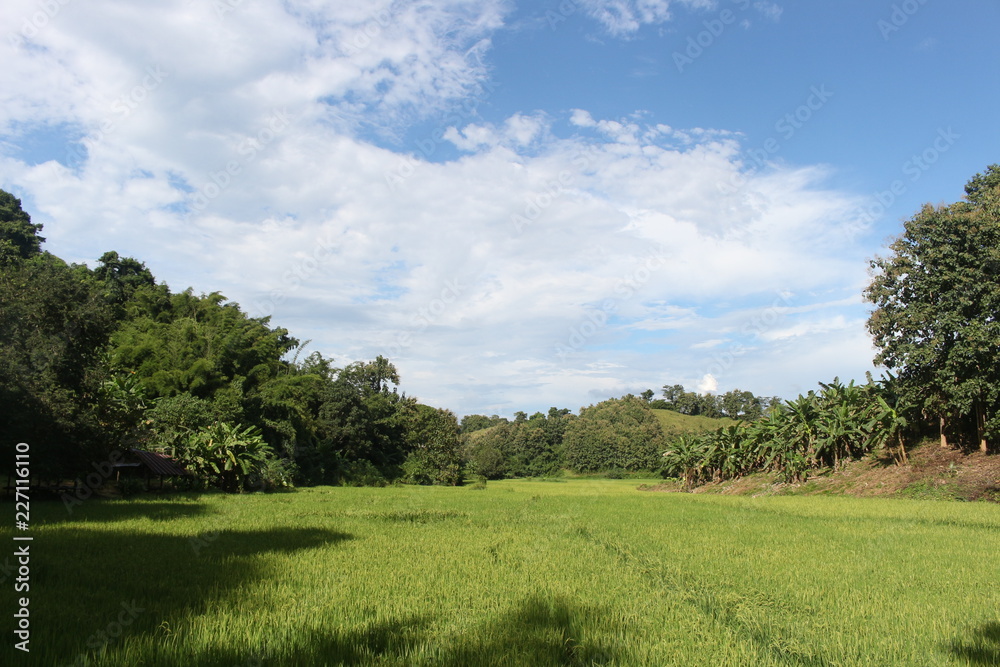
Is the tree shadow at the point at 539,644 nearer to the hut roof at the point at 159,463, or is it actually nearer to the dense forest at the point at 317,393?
the dense forest at the point at 317,393

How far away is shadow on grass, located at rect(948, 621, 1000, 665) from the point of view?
4.14 meters

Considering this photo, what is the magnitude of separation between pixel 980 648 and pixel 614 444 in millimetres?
52680

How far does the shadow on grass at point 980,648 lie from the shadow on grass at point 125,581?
18.8 ft

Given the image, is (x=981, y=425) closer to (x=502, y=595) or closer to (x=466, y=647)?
(x=502, y=595)

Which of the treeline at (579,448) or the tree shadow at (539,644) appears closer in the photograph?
the tree shadow at (539,644)

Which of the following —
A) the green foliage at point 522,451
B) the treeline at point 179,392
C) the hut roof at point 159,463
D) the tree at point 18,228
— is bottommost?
the green foliage at point 522,451

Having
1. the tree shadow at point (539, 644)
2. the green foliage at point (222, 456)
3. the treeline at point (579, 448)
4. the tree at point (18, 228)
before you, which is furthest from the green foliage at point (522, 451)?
the tree shadow at point (539, 644)

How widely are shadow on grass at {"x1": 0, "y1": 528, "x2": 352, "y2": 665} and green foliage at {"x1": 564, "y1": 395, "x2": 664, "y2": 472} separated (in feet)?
157

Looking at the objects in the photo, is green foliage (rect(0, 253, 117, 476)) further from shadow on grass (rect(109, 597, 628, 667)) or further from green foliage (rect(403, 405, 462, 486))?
green foliage (rect(403, 405, 462, 486))

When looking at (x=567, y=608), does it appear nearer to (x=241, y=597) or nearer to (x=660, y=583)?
(x=660, y=583)

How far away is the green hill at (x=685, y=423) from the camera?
6325 centimetres

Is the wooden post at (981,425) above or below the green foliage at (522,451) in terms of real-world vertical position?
above

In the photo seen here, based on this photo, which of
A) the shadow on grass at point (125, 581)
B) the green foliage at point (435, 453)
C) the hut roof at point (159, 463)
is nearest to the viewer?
the shadow on grass at point (125, 581)

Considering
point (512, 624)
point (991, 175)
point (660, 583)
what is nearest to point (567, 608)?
point (512, 624)
